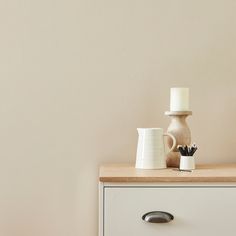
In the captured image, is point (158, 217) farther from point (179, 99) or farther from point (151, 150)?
point (179, 99)

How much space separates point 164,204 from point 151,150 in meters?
0.26

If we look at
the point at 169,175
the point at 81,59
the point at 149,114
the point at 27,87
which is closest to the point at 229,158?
the point at 149,114

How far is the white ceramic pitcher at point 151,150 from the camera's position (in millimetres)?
1894

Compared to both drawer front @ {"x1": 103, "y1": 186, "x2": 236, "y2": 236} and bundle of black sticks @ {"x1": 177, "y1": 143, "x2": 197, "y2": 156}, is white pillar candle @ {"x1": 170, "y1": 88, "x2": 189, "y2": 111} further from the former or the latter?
drawer front @ {"x1": 103, "y1": 186, "x2": 236, "y2": 236}

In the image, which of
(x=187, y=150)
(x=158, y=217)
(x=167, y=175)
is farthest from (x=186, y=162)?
(x=158, y=217)

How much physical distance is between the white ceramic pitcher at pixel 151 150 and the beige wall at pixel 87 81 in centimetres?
25

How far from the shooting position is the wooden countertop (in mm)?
1691

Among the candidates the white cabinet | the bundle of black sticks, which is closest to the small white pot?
the bundle of black sticks

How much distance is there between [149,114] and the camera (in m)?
2.17

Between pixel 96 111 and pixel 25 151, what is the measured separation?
33cm

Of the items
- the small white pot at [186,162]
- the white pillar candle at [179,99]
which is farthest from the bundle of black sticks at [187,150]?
the white pillar candle at [179,99]

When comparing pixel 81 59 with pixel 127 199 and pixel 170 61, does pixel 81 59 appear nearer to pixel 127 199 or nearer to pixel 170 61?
pixel 170 61

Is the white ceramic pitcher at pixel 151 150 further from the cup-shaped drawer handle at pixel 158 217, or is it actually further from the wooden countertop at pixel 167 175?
the cup-shaped drawer handle at pixel 158 217

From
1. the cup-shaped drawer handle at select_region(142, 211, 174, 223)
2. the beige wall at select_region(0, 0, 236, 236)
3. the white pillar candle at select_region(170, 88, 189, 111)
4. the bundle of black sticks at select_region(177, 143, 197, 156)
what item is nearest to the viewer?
the cup-shaped drawer handle at select_region(142, 211, 174, 223)
